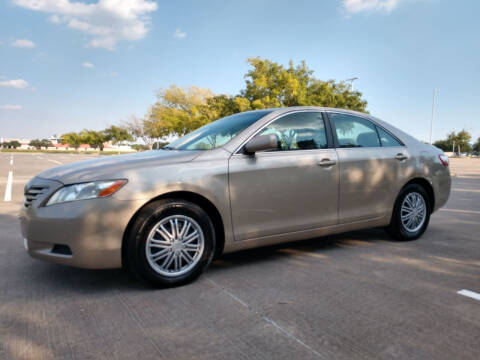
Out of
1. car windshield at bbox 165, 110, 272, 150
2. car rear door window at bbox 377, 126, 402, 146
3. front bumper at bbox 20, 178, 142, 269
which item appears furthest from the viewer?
car rear door window at bbox 377, 126, 402, 146

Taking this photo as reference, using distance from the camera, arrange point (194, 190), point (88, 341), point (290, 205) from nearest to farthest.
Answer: point (88, 341), point (194, 190), point (290, 205)

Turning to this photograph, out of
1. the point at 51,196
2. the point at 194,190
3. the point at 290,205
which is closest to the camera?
the point at 51,196

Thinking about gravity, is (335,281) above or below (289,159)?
below

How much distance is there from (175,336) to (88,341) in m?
0.51

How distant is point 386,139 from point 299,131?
1.27m

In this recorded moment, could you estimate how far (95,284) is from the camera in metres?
3.22

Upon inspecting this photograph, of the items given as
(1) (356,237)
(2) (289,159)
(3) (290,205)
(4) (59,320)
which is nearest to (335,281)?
(3) (290,205)

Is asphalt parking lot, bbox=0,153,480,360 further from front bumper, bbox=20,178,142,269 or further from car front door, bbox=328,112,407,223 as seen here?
car front door, bbox=328,112,407,223

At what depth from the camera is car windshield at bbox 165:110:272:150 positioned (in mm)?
3619

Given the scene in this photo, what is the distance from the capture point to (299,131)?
390 cm

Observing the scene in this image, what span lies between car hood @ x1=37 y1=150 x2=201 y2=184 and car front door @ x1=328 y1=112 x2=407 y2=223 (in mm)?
1647

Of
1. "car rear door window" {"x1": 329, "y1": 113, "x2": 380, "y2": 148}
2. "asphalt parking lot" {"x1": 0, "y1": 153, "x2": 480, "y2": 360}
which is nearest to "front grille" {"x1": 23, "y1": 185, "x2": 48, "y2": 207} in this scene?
"asphalt parking lot" {"x1": 0, "y1": 153, "x2": 480, "y2": 360}

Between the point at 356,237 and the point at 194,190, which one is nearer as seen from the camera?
the point at 194,190

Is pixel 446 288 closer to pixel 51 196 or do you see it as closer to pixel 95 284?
pixel 95 284
